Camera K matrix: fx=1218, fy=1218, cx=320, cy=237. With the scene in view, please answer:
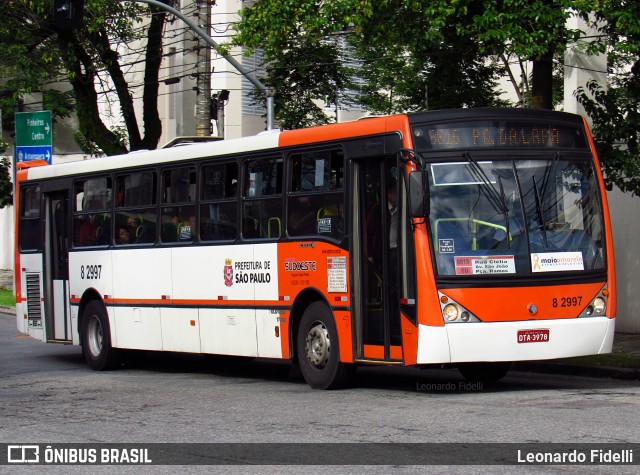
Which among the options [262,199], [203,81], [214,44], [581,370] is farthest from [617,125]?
[203,81]

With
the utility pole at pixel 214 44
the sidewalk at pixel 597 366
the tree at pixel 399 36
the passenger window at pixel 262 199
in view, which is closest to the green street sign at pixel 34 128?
the tree at pixel 399 36

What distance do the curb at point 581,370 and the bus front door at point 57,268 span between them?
7.40m

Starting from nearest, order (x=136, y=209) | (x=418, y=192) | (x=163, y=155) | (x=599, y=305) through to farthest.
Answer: (x=418, y=192) → (x=599, y=305) → (x=163, y=155) → (x=136, y=209)

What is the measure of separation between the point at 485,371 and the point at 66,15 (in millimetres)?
11059

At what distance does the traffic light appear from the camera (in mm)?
21453

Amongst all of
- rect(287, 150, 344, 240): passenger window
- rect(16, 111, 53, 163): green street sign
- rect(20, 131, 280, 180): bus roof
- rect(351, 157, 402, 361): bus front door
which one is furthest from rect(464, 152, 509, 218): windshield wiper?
rect(16, 111, 53, 163): green street sign

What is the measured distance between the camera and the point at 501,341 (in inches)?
485

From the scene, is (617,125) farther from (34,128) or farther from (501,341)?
(34,128)

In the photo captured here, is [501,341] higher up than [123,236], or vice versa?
[123,236]

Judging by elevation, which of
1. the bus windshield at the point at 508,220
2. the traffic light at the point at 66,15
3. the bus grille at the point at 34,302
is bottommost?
the bus grille at the point at 34,302

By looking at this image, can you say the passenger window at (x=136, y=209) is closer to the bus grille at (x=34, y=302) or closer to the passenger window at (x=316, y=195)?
the bus grille at (x=34, y=302)

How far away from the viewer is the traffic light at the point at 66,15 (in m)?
21.5

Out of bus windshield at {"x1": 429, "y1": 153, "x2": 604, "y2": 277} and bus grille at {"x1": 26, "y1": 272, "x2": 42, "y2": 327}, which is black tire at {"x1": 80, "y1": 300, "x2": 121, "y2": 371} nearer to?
bus grille at {"x1": 26, "y1": 272, "x2": 42, "y2": 327}

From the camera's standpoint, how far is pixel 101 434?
1034 cm
